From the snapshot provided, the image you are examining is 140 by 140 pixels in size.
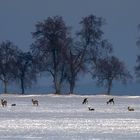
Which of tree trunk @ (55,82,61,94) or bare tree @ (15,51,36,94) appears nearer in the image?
tree trunk @ (55,82,61,94)

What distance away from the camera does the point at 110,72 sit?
78.8 meters

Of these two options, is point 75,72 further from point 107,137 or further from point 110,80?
point 107,137

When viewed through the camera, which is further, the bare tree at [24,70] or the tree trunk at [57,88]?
the bare tree at [24,70]

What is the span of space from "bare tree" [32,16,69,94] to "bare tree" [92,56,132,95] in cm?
464

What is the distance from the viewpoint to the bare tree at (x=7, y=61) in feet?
268

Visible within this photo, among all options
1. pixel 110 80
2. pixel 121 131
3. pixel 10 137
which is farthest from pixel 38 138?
pixel 110 80

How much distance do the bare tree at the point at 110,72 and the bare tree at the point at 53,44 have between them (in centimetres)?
464

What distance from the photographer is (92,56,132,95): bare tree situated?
248 ft

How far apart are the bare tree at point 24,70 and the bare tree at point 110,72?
9.14 meters

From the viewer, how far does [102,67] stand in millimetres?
75500

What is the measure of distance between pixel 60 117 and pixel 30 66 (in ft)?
171

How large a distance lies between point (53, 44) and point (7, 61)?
13076mm

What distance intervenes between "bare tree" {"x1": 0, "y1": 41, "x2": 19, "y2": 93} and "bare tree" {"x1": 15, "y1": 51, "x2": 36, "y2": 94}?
0.80 m

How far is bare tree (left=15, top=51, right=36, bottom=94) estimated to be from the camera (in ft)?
273
